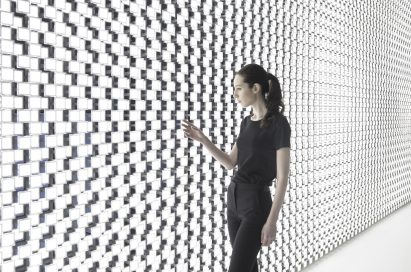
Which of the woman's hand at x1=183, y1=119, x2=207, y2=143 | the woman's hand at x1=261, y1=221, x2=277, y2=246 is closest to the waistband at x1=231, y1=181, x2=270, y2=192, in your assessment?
the woman's hand at x1=261, y1=221, x2=277, y2=246

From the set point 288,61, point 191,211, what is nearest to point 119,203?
point 191,211

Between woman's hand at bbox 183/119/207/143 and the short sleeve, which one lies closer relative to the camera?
the short sleeve

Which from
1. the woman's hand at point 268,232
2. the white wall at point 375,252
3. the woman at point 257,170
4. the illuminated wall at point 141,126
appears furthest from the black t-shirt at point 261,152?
the white wall at point 375,252

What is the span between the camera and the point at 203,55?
5.25 feet

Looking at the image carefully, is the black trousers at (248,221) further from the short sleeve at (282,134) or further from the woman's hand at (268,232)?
the short sleeve at (282,134)

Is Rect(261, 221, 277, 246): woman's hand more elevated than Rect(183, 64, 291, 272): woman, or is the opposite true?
Rect(183, 64, 291, 272): woman

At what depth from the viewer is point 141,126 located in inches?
52.7

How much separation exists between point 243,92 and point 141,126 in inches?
12.8

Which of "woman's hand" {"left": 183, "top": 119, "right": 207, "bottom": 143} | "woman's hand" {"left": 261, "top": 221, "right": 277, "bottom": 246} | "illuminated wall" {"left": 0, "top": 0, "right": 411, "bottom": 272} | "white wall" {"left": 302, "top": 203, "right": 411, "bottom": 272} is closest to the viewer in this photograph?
"illuminated wall" {"left": 0, "top": 0, "right": 411, "bottom": 272}

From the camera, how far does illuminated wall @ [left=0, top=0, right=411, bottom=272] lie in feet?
3.32

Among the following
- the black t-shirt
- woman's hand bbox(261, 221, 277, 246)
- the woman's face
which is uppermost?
the woman's face

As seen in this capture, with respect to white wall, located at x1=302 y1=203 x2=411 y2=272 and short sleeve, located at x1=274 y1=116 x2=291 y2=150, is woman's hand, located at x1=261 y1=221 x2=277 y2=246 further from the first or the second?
white wall, located at x1=302 y1=203 x2=411 y2=272

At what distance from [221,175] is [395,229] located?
220 centimetres

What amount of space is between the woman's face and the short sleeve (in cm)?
11
